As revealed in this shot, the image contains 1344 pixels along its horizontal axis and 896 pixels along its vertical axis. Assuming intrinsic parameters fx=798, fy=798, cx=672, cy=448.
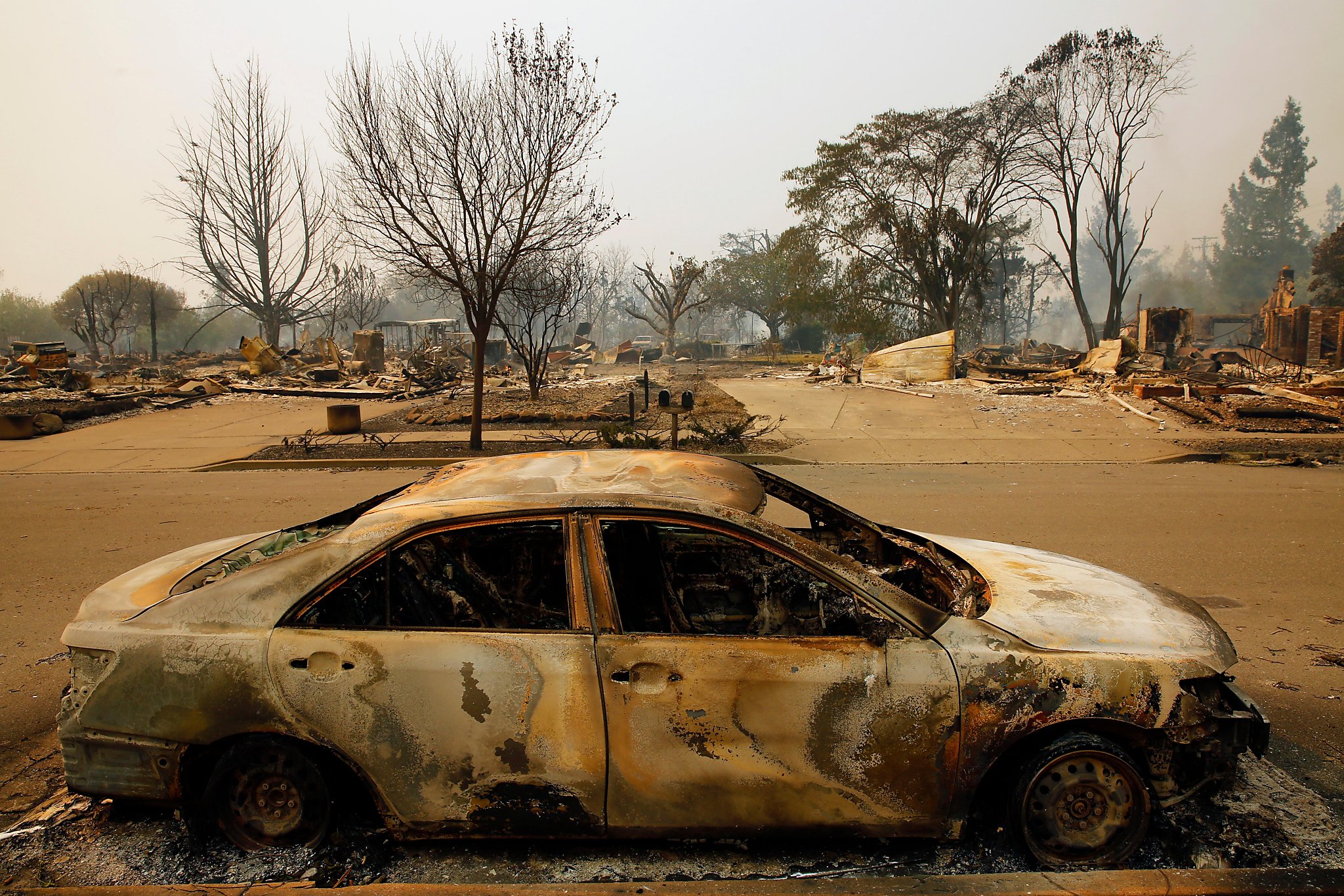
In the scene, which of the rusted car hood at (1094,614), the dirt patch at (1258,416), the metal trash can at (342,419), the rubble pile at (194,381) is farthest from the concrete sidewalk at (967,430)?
the rubble pile at (194,381)

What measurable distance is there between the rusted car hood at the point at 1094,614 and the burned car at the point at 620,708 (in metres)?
0.02

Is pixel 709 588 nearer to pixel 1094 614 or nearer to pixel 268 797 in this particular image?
pixel 1094 614

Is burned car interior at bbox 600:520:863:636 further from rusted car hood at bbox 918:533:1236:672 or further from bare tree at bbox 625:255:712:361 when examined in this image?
bare tree at bbox 625:255:712:361

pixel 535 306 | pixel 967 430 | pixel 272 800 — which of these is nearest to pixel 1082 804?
pixel 272 800

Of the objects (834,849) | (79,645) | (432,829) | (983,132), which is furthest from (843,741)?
(983,132)

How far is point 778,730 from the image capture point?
251cm

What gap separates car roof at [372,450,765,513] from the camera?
9.55 feet

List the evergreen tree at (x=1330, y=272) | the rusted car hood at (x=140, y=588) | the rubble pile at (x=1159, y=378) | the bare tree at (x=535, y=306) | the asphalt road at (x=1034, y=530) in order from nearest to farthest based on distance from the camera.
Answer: the rusted car hood at (x=140, y=588) → the asphalt road at (x=1034, y=530) → the rubble pile at (x=1159, y=378) → the bare tree at (x=535, y=306) → the evergreen tree at (x=1330, y=272)

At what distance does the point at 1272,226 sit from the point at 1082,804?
10777cm

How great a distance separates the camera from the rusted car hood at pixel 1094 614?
2.67 m

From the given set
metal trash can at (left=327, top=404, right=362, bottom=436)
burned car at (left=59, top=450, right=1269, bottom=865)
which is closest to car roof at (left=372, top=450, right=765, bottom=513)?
burned car at (left=59, top=450, right=1269, bottom=865)

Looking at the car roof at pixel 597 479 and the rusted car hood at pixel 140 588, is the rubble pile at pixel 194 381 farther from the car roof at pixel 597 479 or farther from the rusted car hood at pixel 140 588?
the car roof at pixel 597 479

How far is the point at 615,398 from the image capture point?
21.0 metres

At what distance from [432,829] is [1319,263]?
49.8 m
